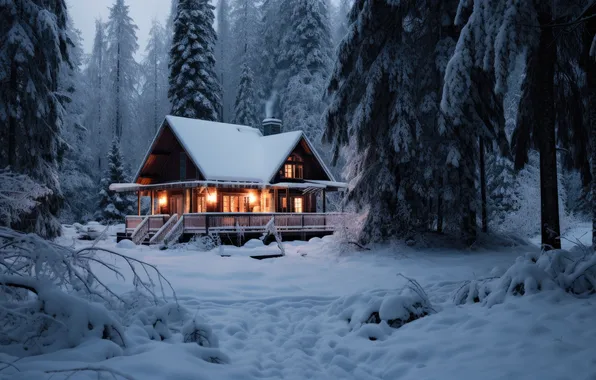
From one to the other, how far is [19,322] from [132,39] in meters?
53.9

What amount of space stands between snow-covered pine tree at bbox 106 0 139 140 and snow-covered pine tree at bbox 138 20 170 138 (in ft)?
5.03

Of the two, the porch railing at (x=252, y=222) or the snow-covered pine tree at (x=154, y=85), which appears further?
the snow-covered pine tree at (x=154, y=85)

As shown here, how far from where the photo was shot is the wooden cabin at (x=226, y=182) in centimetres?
2394

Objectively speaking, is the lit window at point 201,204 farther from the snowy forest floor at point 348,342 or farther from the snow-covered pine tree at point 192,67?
the snowy forest floor at point 348,342

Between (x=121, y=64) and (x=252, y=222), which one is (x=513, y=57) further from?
(x=121, y=64)

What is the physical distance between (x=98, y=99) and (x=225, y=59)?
15.0m

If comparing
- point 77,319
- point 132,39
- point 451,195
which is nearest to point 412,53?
point 451,195

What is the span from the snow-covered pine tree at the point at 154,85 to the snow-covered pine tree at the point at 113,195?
11.3 meters

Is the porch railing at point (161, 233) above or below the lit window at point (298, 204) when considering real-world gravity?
below

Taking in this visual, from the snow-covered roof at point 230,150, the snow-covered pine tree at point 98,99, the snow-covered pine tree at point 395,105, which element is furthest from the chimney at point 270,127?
the snow-covered pine tree at point 98,99

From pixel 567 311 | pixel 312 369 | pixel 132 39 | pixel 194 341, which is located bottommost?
pixel 312 369

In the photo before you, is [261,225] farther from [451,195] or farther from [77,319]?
[77,319]

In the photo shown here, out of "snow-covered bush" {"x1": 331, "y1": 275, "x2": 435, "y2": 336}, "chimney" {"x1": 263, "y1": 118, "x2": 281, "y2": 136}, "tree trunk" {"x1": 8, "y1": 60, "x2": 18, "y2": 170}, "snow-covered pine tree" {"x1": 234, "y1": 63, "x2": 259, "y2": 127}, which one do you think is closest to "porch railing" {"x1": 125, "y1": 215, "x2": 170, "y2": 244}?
"tree trunk" {"x1": 8, "y1": 60, "x2": 18, "y2": 170}

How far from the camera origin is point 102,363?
11.8 ft
